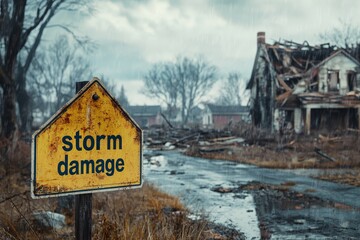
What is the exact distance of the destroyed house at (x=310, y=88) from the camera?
98.2 ft

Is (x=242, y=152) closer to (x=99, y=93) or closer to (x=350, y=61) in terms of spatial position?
(x=350, y=61)

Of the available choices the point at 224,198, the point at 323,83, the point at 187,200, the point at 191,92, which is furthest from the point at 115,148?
the point at 191,92

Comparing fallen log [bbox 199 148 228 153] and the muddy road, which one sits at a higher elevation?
the muddy road

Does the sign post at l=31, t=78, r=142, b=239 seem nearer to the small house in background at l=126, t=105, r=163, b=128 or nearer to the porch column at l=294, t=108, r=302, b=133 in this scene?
the porch column at l=294, t=108, r=302, b=133

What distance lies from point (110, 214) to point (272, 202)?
201 inches

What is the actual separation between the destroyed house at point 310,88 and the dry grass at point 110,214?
21.4 metres

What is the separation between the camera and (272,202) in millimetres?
9898

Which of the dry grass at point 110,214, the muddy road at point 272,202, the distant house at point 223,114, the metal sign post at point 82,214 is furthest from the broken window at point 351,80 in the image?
the distant house at point 223,114

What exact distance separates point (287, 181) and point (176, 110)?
76115 millimetres

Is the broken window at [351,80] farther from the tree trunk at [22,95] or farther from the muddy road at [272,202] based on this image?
the tree trunk at [22,95]

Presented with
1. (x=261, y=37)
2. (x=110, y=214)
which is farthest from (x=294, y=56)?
(x=110, y=214)

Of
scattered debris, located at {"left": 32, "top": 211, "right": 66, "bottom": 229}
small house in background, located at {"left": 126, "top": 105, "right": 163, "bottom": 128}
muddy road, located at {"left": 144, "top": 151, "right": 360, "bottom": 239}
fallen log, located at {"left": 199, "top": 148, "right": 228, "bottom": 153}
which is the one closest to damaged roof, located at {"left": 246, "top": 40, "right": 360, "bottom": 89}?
fallen log, located at {"left": 199, "top": 148, "right": 228, "bottom": 153}

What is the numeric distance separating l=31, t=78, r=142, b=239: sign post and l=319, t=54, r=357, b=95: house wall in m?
A: 30.5

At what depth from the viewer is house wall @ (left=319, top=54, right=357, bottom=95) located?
30938 mm
